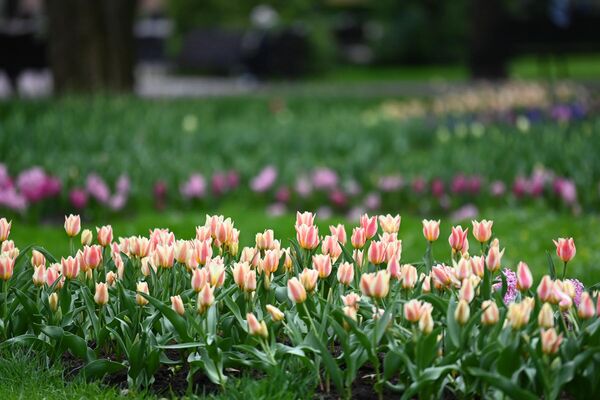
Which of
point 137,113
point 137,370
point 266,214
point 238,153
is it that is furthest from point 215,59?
point 137,370

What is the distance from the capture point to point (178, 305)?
3.12 meters

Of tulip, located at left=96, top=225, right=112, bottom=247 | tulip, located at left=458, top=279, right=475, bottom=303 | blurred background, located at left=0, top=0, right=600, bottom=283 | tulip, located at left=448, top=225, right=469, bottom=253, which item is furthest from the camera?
blurred background, located at left=0, top=0, right=600, bottom=283

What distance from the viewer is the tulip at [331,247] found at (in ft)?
11.4

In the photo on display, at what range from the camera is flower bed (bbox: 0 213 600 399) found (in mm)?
2865

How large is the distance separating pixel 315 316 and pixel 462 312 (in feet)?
1.84

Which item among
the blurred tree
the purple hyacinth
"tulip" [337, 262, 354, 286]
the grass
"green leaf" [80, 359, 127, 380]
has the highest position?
"tulip" [337, 262, 354, 286]

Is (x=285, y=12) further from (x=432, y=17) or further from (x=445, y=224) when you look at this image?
(x=445, y=224)

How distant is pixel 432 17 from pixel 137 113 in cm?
1671

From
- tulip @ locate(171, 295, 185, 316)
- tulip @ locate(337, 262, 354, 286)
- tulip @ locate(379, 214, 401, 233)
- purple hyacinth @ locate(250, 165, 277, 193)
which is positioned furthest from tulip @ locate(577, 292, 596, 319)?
purple hyacinth @ locate(250, 165, 277, 193)

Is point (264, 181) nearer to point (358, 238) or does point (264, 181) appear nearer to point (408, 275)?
point (358, 238)

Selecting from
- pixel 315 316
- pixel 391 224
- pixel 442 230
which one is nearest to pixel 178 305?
pixel 315 316

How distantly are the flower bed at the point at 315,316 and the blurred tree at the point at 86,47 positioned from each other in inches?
353

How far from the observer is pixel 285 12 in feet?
90.5

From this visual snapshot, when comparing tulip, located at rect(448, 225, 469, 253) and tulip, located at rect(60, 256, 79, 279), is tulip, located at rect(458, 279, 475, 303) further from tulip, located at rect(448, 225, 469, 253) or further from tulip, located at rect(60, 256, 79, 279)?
tulip, located at rect(60, 256, 79, 279)
